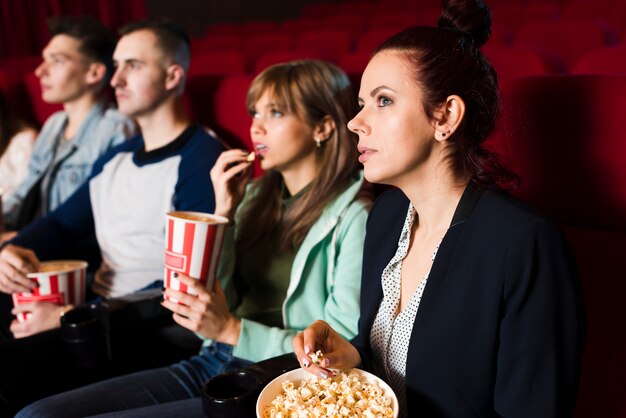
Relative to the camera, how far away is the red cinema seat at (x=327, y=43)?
3.42 meters

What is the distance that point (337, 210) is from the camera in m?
1.24

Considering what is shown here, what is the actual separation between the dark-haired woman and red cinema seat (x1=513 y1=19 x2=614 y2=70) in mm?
1517

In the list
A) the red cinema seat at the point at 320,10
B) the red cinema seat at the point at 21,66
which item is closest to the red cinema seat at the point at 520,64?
the red cinema seat at the point at 21,66

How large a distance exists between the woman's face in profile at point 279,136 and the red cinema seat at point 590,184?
0.44 m

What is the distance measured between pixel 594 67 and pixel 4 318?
1608 millimetres

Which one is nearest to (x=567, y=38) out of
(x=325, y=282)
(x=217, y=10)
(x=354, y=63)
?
(x=354, y=63)

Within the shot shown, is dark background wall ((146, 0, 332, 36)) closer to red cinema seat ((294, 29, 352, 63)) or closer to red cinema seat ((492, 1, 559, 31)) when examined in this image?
red cinema seat ((294, 29, 352, 63))

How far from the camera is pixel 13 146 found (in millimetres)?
2506

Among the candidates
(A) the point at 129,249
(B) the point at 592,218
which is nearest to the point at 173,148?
(A) the point at 129,249

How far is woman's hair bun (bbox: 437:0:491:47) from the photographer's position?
3.00 ft

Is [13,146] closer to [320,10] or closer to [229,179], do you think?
[229,179]

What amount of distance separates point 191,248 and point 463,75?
1.78 feet

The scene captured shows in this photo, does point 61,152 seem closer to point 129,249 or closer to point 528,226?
point 129,249

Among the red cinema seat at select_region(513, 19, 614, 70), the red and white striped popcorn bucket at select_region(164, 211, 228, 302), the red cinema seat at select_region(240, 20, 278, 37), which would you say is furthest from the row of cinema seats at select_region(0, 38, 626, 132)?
the red cinema seat at select_region(240, 20, 278, 37)
